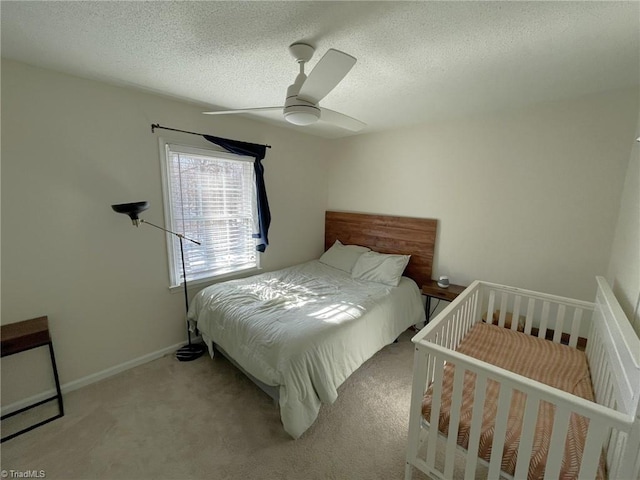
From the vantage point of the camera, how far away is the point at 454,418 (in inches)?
47.0

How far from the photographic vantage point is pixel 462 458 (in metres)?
1.57

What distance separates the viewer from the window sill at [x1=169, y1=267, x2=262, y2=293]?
2621 mm

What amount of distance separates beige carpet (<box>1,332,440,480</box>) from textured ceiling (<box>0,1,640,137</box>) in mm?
2373

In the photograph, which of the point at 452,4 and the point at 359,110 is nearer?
the point at 452,4

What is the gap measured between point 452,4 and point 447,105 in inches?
54.3

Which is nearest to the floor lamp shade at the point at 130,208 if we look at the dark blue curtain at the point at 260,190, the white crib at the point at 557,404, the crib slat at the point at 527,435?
the dark blue curtain at the point at 260,190

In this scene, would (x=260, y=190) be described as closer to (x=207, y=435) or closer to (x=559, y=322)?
(x=207, y=435)

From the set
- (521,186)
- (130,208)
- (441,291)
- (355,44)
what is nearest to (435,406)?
(441,291)

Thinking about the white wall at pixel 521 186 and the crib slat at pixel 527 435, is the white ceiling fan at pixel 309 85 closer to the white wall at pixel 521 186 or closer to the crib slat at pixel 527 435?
the crib slat at pixel 527 435

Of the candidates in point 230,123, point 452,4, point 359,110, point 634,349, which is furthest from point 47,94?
point 634,349

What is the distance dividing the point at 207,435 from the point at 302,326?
2.99ft

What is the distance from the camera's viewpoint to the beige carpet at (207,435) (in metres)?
1.50

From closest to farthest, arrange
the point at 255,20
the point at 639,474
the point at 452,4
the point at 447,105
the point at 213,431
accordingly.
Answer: the point at 639,474 → the point at 452,4 → the point at 255,20 → the point at 213,431 → the point at 447,105

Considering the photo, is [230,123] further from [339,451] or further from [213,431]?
[339,451]
